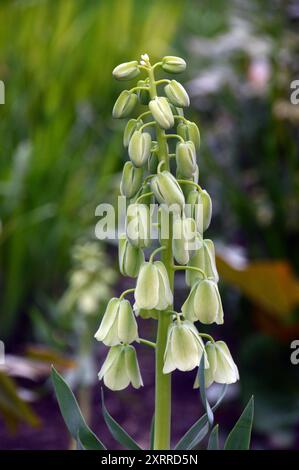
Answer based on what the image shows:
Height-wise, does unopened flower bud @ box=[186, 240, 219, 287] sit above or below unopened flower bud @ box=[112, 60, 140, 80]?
Answer: below

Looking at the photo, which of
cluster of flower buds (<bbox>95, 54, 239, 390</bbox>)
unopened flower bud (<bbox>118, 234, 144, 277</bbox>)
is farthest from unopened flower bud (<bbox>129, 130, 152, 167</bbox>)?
unopened flower bud (<bbox>118, 234, 144, 277</bbox>)

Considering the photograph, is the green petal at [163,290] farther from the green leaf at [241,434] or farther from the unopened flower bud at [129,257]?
the green leaf at [241,434]

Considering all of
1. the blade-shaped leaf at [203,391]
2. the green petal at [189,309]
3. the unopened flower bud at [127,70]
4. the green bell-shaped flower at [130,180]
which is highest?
the unopened flower bud at [127,70]

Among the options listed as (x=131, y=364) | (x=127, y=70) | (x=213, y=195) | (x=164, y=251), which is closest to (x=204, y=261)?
(x=164, y=251)

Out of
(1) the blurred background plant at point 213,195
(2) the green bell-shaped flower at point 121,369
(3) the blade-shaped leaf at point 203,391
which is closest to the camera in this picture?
(3) the blade-shaped leaf at point 203,391

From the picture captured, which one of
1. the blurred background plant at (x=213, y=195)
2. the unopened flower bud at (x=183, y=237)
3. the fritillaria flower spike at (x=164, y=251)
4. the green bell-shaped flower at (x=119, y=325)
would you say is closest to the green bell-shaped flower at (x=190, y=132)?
the fritillaria flower spike at (x=164, y=251)

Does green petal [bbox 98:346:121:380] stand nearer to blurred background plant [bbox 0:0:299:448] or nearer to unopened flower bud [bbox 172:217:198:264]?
unopened flower bud [bbox 172:217:198:264]

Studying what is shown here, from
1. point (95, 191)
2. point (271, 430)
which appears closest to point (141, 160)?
point (271, 430)
